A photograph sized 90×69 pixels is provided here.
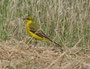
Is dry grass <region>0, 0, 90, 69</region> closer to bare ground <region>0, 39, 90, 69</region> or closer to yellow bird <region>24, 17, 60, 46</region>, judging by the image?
yellow bird <region>24, 17, 60, 46</region>

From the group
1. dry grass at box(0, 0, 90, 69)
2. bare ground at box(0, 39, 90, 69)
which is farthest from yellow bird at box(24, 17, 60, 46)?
bare ground at box(0, 39, 90, 69)

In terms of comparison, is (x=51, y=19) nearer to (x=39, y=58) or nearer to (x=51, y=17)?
(x=51, y=17)

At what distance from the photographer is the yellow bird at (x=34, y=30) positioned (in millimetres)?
8086

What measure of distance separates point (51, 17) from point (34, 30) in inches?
25.3

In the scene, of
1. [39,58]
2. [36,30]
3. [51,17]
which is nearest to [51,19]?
[51,17]

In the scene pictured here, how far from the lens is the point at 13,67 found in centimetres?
501

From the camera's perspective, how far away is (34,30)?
8.40 m

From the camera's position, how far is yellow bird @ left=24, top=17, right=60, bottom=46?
809 cm

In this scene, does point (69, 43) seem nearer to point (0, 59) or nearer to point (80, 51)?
point (80, 51)

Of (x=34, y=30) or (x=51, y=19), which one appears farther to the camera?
(x=51, y=19)

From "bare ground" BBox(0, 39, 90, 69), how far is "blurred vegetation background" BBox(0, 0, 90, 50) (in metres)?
1.66

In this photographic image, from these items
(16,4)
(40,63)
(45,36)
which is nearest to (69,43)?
(45,36)

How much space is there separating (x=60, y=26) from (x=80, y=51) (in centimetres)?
201

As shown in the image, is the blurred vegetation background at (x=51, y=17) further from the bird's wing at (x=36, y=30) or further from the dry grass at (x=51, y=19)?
the bird's wing at (x=36, y=30)
